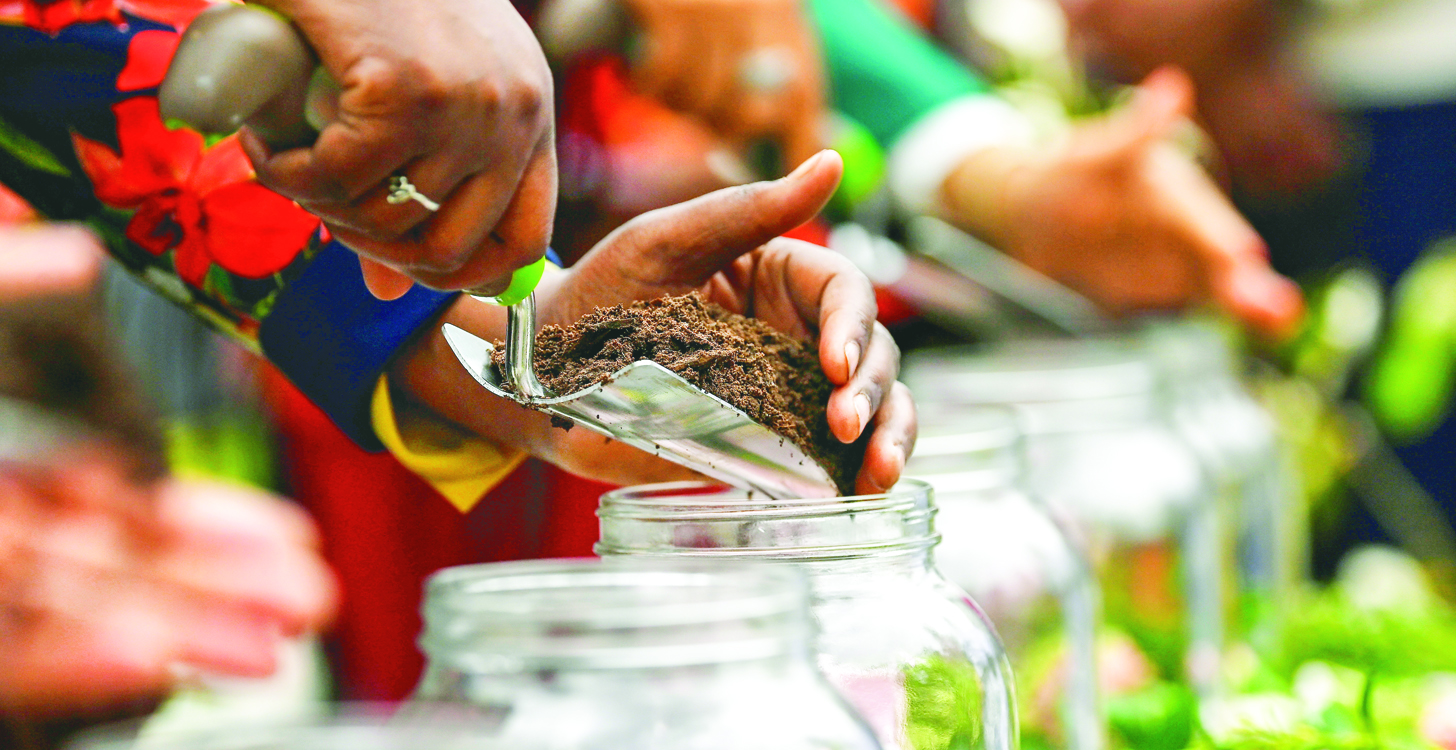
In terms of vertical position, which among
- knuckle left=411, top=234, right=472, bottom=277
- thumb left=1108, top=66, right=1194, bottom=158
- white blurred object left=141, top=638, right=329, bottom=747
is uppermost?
thumb left=1108, top=66, right=1194, bottom=158

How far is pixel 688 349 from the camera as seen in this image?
10.8 inches

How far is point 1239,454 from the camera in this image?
824 mm

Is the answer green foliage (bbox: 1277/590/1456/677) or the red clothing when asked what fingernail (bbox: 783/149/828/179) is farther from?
green foliage (bbox: 1277/590/1456/677)

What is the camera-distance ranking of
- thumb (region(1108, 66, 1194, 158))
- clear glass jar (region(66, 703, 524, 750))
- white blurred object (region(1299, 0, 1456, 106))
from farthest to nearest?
1. white blurred object (region(1299, 0, 1456, 106))
2. thumb (region(1108, 66, 1194, 158))
3. clear glass jar (region(66, 703, 524, 750))

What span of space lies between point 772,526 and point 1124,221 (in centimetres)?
69

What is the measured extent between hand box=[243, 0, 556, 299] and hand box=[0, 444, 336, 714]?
0.25 meters

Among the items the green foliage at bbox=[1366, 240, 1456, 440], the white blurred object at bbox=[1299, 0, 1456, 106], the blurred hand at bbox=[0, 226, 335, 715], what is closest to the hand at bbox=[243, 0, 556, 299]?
the blurred hand at bbox=[0, 226, 335, 715]

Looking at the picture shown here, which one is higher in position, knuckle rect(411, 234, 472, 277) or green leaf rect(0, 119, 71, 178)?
green leaf rect(0, 119, 71, 178)

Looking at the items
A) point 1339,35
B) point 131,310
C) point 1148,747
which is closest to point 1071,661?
point 1148,747

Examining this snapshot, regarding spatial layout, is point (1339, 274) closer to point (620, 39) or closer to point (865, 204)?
point (865, 204)

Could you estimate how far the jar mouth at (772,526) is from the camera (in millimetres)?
283

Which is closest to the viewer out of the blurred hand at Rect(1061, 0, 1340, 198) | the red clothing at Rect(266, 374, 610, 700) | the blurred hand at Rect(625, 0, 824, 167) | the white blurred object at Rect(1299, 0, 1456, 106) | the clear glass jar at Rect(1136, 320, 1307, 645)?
the red clothing at Rect(266, 374, 610, 700)

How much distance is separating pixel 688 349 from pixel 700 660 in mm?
88

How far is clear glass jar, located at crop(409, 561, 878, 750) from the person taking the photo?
20 centimetres
